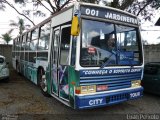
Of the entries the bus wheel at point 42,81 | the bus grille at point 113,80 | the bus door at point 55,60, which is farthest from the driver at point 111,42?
the bus wheel at point 42,81

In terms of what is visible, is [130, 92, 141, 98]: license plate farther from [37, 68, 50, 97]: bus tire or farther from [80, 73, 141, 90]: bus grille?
[37, 68, 50, 97]: bus tire

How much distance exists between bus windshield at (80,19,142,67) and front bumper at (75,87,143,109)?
0.76 m

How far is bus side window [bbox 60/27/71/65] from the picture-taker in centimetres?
558

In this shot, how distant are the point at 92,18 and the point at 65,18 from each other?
0.95 metres

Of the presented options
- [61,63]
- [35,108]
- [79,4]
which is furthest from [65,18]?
[35,108]

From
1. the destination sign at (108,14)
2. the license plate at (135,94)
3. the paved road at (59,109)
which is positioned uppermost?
the destination sign at (108,14)

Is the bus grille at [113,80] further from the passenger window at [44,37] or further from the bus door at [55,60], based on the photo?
the passenger window at [44,37]

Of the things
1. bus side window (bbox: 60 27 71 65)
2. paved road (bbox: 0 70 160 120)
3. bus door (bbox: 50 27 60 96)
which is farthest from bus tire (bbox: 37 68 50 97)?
bus side window (bbox: 60 27 71 65)

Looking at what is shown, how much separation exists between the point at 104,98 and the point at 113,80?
0.58 m

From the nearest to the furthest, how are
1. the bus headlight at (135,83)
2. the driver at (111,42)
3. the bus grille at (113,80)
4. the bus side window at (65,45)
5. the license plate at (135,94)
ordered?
the bus grille at (113,80), the driver at (111,42), the bus side window at (65,45), the license plate at (135,94), the bus headlight at (135,83)

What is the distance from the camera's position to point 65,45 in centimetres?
575

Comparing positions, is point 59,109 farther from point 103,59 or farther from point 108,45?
point 108,45

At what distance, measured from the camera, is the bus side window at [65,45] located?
18.3 feet

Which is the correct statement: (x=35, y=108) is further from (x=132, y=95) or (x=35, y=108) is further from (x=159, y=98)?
(x=159, y=98)
